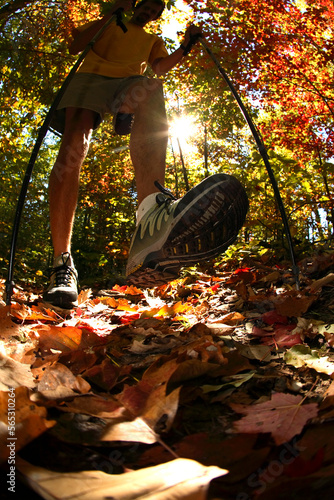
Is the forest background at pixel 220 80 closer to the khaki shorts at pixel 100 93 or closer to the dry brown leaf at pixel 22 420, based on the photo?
the khaki shorts at pixel 100 93

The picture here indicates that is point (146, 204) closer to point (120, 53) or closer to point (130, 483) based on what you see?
point (120, 53)

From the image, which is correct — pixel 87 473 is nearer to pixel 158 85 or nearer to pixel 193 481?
pixel 193 481

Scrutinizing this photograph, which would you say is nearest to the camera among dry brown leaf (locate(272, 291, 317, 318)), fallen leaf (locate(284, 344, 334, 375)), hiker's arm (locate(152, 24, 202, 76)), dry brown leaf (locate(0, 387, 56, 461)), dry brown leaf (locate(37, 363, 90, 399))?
dry brown leaf (locate(0, 387, 56, 461))

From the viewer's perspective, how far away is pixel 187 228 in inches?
62.9

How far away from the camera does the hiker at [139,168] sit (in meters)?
1.61

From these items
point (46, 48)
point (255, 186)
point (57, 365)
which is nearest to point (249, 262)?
point (255, 186)

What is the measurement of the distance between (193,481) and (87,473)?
0.14m

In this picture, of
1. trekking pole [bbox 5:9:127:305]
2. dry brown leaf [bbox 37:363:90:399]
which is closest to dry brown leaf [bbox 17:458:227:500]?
dry brown leaf [bbox 37:363:90:399]

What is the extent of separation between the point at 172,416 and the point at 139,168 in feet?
5.56

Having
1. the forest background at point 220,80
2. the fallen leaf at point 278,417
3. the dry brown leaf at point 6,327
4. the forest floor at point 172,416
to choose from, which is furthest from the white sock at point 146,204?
the forest background at point 220,80

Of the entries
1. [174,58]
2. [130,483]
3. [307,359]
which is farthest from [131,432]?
[174,58]

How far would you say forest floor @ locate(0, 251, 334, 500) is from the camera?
0.40 m

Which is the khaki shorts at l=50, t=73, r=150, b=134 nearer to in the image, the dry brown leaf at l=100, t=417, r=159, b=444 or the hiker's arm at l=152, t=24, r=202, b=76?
the hiker's arm at l=152, t=24, r=202, b=76

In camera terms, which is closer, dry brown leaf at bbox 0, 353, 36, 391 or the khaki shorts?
dry brown leaf at bbox 0, 353, 36, 391
